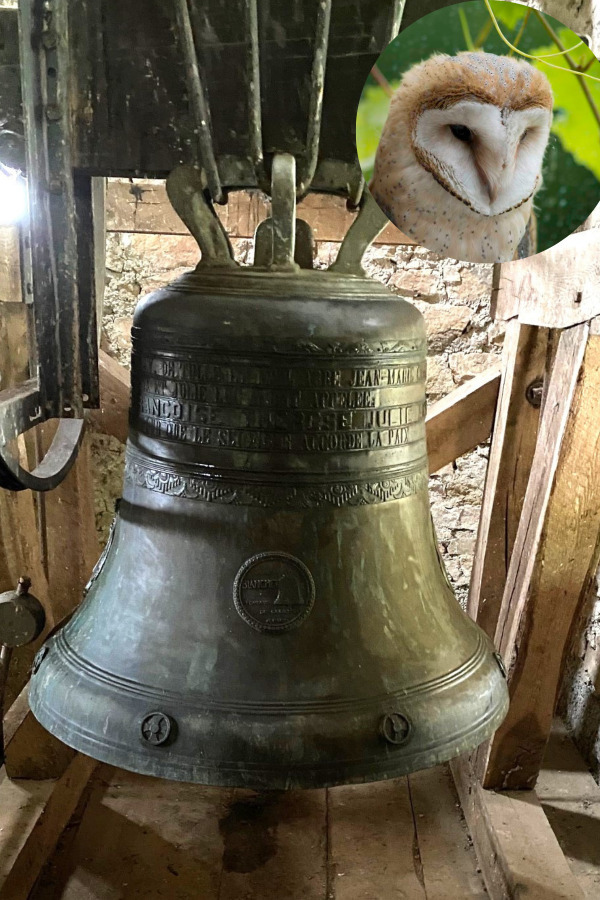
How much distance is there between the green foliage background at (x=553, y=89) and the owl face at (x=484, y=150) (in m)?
0.02

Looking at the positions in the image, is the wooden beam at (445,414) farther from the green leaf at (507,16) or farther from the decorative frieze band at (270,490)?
the green leaf at (507,16)

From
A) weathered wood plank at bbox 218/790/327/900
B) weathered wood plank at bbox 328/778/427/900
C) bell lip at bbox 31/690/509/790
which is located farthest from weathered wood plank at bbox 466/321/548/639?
bell lip at bbox 31/690/509/790

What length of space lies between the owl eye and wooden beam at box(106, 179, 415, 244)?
1.18 m

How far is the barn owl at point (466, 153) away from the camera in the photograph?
957 millimetres

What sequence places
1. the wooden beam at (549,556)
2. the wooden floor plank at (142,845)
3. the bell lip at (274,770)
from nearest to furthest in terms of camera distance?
the bell lip at (274,770)
the wooden beam at (549,556)
the wooden floor plank at (142,845)

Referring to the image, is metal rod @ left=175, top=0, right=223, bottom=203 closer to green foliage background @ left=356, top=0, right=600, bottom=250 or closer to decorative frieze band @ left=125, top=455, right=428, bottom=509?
green foliage background @ left=356, top=0, right=600, bottom=250

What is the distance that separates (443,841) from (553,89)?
1.67m

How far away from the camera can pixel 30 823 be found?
5.47 feet

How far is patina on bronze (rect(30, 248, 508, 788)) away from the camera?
0.93 metres

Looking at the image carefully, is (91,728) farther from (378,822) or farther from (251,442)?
(378,822)

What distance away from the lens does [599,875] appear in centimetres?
178

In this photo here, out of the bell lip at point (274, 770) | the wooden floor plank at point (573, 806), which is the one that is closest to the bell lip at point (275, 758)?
the bell lip at point (274, 770)

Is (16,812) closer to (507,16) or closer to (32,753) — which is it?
(32,753)

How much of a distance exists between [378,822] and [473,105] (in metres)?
1.69
